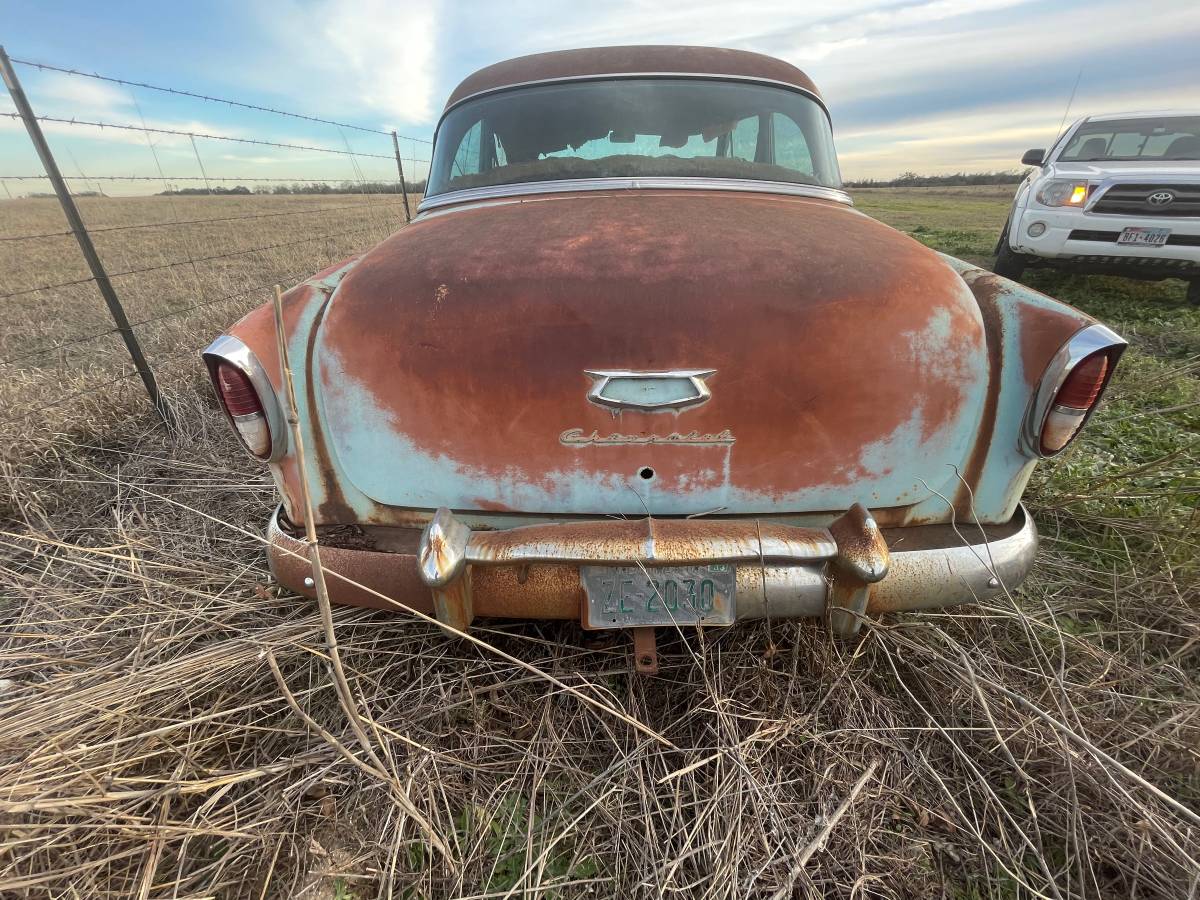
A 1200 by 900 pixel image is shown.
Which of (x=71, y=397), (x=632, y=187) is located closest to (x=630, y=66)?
(x=632, y=187)

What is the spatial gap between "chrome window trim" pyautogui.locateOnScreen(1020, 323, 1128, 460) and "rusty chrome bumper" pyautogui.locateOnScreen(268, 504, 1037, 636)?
324 millimetres

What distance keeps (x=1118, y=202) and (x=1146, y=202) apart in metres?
0.20

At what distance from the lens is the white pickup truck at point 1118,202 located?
5273 millimetres

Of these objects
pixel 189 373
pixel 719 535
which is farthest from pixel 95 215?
pixel 719 535

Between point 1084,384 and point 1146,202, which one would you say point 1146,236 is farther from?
point 1084,384

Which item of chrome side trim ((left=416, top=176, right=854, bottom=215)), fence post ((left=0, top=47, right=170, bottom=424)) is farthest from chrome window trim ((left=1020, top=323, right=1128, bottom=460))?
fence post ((left=0, top=47, right=170, bottom=424))

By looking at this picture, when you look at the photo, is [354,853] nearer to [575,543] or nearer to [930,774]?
[575,543]

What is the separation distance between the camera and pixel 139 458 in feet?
10.3

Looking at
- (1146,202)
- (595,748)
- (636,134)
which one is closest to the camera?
(595,748)

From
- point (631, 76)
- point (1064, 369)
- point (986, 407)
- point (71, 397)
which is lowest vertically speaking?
point (71, 397)

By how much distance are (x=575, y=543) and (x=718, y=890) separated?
0.84m

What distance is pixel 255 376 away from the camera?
4.83ft

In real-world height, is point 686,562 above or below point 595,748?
above

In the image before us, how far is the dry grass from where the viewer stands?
1303 millimetres
